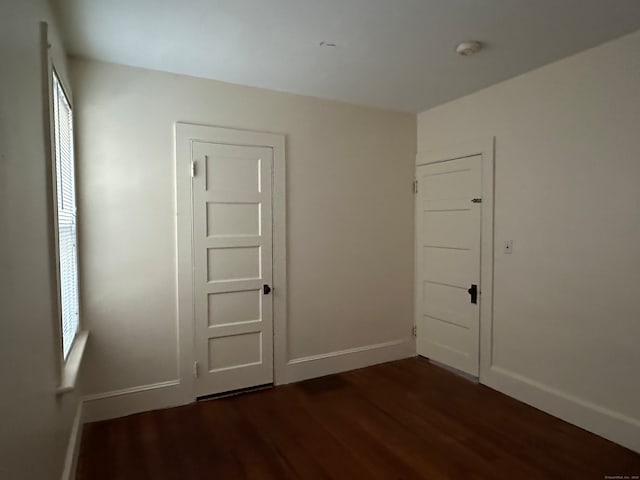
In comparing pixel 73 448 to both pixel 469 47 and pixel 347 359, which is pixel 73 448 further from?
pixel 469 47

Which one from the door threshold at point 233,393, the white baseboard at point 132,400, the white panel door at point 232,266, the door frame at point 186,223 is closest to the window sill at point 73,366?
the white baseboard at point 132,400

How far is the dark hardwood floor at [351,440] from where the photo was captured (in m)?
2.20

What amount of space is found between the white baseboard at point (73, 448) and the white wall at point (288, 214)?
0.94 feet

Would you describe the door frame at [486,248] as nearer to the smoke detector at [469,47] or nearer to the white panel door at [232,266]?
the smoke detector at [469,47]

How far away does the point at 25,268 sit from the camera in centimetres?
130

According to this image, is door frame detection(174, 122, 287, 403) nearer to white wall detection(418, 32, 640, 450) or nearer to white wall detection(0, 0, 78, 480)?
white wall detection(0, 0, 78, 480)

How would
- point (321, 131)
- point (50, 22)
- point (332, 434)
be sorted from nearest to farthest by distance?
point (50, 22) → point (332, 434) → point (321, 131)

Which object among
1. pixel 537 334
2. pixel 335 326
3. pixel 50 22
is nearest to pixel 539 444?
pixel 537 334

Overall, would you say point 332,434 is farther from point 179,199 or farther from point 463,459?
point 179,199

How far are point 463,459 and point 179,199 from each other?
2672mm

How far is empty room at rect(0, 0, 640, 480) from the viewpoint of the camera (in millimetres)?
2121

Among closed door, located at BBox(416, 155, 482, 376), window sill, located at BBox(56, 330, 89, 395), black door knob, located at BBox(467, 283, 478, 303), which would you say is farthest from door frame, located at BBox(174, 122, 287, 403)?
black door knob, located at BBox(467, 283, 478, 303)

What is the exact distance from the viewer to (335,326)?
3635 mm

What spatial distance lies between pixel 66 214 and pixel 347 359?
2.67 metres
